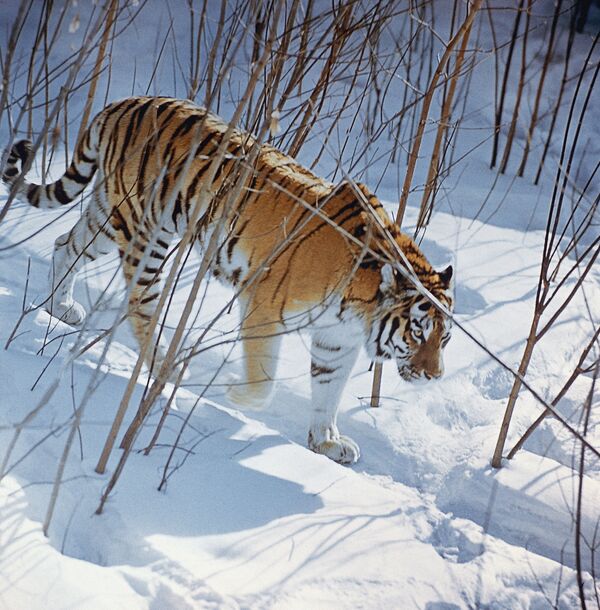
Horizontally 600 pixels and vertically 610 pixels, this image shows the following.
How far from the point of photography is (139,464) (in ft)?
6.77

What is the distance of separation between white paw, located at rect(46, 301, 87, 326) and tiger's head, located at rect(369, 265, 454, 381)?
121cm

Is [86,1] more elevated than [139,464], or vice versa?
[86,1]

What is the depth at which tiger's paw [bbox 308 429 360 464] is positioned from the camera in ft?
9.13

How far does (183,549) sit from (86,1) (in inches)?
249

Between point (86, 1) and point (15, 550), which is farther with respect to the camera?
point (86, 1)

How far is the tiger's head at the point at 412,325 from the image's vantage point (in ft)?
8.60

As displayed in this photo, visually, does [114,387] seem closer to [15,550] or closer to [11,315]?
[11,315]

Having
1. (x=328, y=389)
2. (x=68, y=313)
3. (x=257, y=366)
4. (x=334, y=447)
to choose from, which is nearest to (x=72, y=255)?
(x=68, y=313)

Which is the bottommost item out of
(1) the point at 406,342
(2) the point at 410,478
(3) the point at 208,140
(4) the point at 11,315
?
(2) the point at 410,478

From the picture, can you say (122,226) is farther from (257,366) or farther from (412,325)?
(412,325)

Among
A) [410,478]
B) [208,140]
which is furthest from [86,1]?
[410,478]

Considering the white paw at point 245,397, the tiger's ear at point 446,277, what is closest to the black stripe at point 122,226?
the white paw at point 245,397

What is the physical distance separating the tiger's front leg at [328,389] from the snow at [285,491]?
10 cm

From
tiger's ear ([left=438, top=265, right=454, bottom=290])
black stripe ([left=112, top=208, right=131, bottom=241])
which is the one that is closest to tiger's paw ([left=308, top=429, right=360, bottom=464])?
tiger's ear ([left=438, top=265, right=454, bottom=290])
